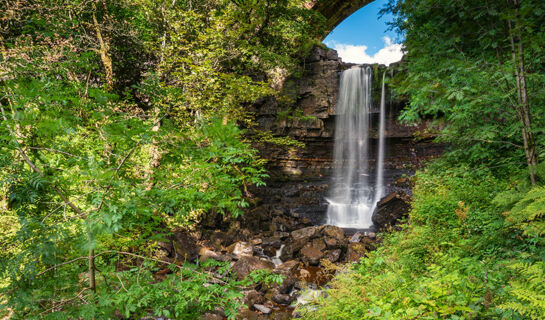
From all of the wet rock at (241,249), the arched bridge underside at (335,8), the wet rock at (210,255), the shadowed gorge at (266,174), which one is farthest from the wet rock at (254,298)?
the arched bridge underside at (335,8)

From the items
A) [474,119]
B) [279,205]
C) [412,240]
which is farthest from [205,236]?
[474,119]

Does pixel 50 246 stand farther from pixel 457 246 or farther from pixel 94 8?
pixel 94 8

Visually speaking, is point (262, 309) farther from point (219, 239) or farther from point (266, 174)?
point (219, 239)

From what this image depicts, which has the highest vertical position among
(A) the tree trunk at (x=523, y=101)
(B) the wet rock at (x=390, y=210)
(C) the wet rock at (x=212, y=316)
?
(A) the tree trunk at (x=523, y=101)

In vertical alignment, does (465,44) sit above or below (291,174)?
above

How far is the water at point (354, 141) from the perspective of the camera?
44.7ft

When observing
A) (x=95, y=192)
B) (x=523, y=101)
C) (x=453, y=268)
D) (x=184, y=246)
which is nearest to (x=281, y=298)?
(x=184, y=246)

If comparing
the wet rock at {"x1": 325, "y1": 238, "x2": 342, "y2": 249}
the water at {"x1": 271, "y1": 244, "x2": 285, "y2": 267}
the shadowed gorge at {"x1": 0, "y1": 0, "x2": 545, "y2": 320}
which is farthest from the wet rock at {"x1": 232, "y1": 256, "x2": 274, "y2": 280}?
the wet rock at {"x1": 325, "y1": 238, "x2": 342, "y2": 249}

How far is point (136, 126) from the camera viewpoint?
6.87 ft

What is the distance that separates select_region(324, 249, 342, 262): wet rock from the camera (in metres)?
7.54

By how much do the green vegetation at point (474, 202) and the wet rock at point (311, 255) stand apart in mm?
2733

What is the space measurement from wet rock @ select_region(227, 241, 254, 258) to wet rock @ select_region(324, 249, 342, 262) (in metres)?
2.45

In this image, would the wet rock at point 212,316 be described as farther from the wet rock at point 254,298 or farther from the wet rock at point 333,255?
the wet rock at point 333,255

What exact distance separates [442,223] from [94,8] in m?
11.0
